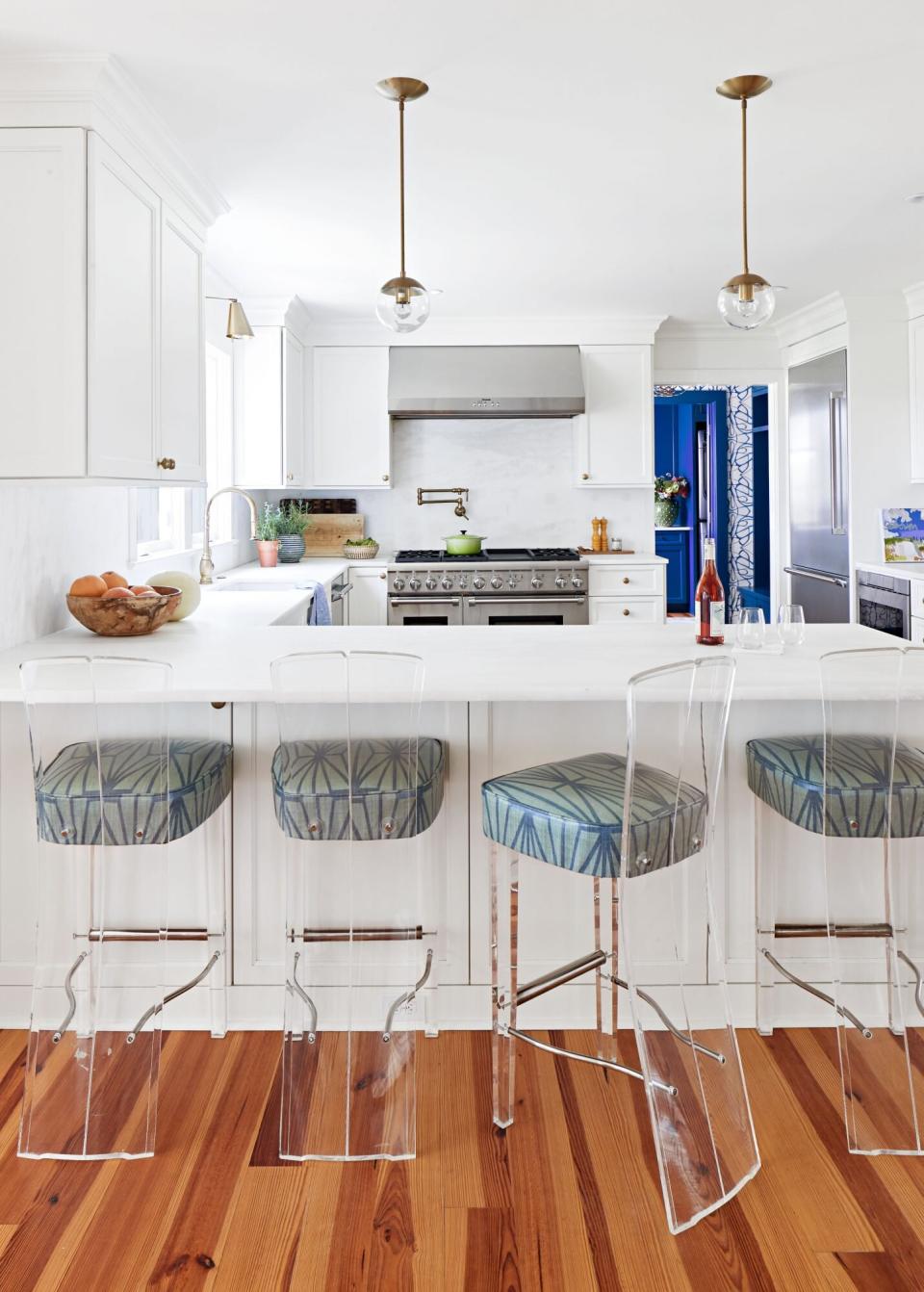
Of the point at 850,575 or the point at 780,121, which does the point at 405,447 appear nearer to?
the point at 850,575

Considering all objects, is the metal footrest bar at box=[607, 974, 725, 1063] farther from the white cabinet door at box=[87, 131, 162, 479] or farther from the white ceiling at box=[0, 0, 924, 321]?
the white ceiling at box=[0, 0, 924, 321]

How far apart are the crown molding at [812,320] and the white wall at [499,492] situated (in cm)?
126

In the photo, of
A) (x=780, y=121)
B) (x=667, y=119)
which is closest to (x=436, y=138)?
(x=667, y=119)

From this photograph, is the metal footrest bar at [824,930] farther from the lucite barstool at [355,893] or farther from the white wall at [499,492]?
the white wall at [499,492]

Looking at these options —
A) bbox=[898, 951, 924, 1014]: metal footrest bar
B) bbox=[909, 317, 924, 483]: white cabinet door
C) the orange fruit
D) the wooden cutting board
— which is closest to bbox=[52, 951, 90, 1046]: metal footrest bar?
the orange fruit

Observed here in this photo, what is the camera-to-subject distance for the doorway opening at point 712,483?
856cm

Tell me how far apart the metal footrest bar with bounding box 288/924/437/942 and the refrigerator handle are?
13.9 ft

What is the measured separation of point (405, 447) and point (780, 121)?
366cm

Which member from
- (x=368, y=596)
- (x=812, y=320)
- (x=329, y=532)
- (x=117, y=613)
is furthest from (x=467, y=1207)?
(x=812, y=320)

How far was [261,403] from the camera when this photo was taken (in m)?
5.45

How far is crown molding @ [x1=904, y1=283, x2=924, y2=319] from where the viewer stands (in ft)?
17.5

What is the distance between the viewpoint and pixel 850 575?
18.7 feet

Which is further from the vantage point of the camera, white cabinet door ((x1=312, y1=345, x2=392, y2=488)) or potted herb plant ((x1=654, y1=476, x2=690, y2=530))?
potted herb plant ((x1=654, y1=476, x2=690, y2=530))

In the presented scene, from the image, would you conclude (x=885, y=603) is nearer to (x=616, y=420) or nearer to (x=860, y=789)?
(x=616, y=420)
